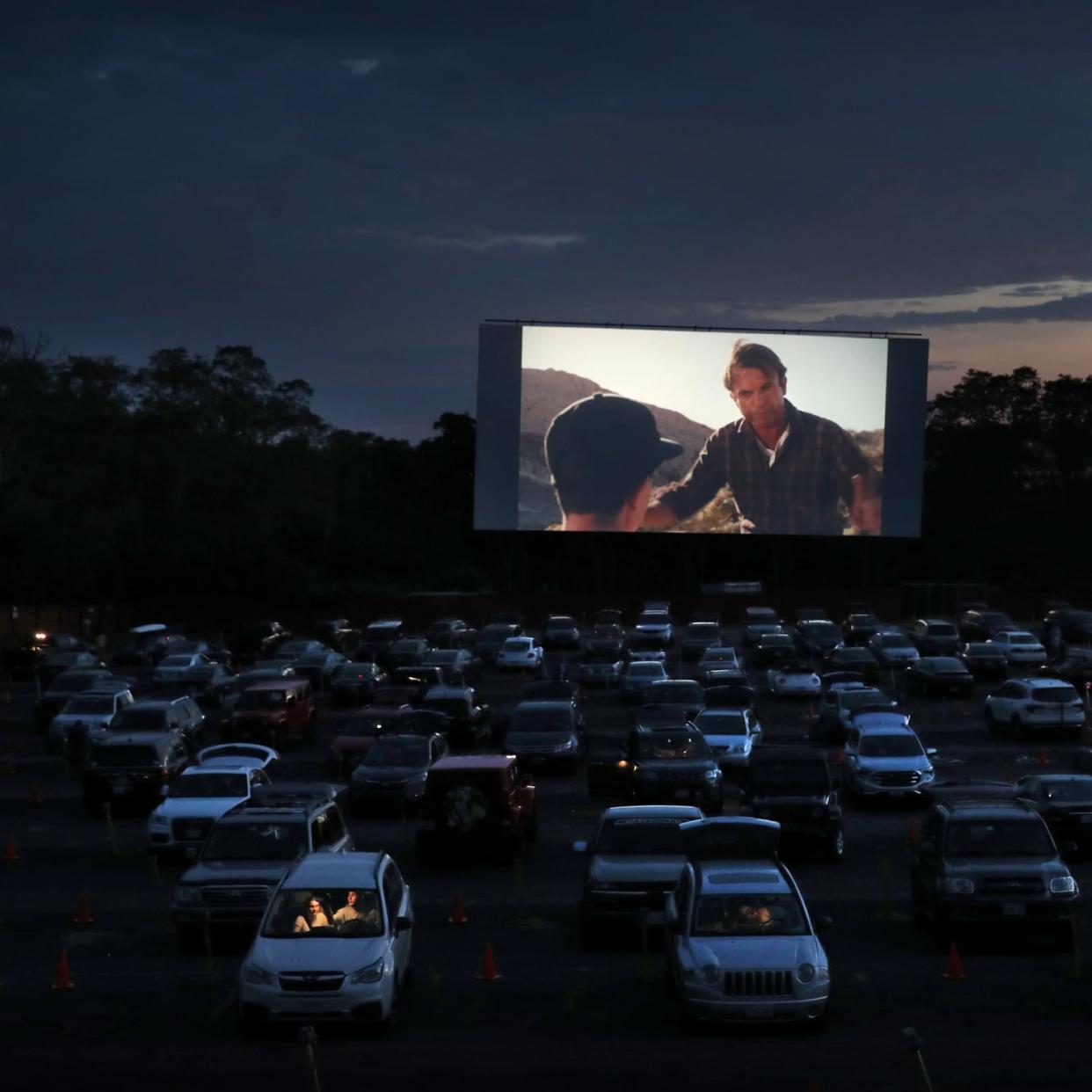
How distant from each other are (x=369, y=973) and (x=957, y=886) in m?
6.65

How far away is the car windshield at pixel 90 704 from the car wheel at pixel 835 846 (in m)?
20.0

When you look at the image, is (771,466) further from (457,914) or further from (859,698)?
(457,914)

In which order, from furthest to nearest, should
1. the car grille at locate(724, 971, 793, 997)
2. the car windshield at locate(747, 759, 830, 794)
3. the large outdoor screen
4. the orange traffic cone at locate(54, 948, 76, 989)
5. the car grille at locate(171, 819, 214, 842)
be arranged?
the large outdoor screen
the car windshield at locate(747, 759, 830, 794)
the car grille at locate(171, 819, 214, 842)
the orange traffic cone at locate(54, 948, 76, 989)
the car grille at locate(724, 971, 793, 997)

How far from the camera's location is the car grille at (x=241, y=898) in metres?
18.1

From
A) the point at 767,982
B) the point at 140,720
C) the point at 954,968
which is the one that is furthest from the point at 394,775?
the point at 767,982

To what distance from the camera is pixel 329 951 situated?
14375mm

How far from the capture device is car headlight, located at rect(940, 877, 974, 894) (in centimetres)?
1761

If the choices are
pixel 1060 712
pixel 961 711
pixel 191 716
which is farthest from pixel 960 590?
pixel 191 716

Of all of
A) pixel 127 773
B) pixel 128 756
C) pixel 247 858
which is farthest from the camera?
pixel 128 756

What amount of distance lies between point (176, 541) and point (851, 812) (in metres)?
60.0

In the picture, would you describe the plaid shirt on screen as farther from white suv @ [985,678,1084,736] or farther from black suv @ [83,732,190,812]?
black suv @ [83,732,190,812]

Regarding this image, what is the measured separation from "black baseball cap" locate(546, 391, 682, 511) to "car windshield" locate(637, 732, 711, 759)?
3708 centimetres

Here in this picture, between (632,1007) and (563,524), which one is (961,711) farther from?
(632,1007)

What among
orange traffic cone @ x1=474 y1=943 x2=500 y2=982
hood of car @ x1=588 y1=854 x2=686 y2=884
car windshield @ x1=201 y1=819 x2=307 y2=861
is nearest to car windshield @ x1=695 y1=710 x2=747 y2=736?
hood of car @ x1=588 y1=854 x2=686 y2=884
